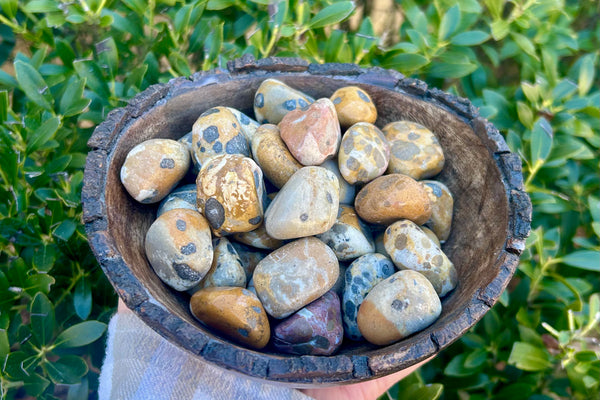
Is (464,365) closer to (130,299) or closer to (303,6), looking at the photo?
(130,299)

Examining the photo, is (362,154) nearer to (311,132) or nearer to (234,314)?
(311,132)

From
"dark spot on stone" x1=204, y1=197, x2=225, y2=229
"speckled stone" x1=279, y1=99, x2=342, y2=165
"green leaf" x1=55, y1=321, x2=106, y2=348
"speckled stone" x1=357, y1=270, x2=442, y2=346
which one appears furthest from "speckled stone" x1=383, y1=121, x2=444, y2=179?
"green leaf" x1=55, y1=321, x2=106, y2=348

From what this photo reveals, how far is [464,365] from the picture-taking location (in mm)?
1304

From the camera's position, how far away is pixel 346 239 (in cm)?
96

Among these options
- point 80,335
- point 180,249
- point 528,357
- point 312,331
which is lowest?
point 528,357

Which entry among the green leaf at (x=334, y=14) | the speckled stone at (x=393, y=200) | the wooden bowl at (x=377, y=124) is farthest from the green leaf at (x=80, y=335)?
the green leaf at (x=334, y=14)

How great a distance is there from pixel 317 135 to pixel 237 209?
220mm

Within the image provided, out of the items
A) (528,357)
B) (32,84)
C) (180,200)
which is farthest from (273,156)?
(528,357)

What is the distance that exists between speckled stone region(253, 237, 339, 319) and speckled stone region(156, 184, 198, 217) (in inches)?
7.8

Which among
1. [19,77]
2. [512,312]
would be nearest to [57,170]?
[19,77]

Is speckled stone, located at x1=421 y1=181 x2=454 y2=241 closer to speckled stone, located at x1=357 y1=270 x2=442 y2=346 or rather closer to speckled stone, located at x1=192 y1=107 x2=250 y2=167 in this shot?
speckled stone, located at x1=357 y1=270 x2=442 y2=346

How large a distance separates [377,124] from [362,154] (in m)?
0.24

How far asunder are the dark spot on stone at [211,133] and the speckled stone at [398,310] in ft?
1.39

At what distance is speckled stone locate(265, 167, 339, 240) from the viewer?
88 centimetres
